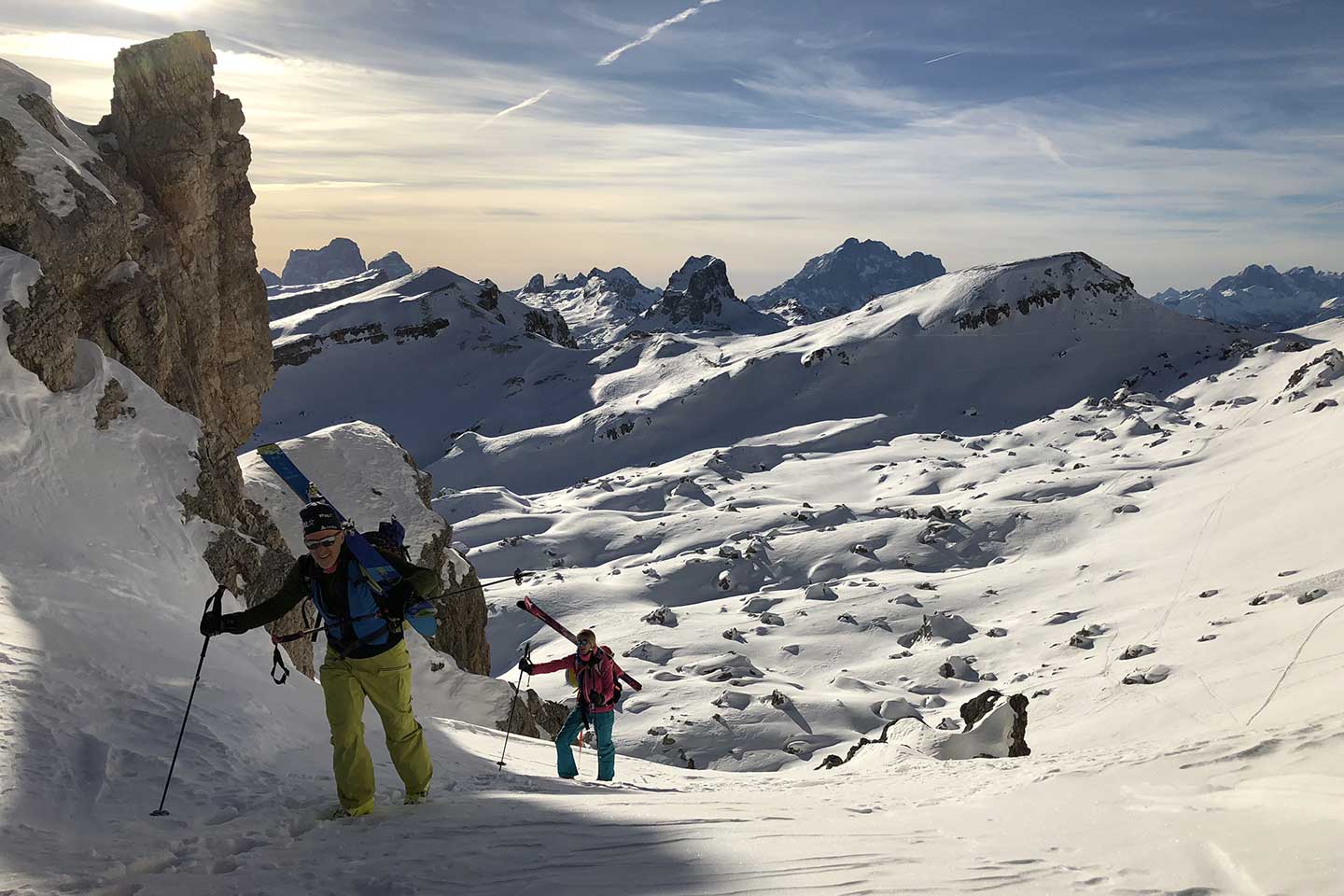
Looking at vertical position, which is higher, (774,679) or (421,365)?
(421,365)

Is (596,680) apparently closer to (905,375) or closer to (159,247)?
(159,247)

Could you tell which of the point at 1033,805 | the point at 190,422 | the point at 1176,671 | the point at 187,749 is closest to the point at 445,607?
the point at 190,422

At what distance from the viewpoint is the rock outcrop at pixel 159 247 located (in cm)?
1461

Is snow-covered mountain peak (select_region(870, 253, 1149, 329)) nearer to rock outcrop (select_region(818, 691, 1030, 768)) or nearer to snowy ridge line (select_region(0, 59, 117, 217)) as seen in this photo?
rock outcrop (select_region(818, 691, 1030, 768))

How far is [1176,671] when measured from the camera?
2591cm

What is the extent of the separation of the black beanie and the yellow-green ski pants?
1049mm

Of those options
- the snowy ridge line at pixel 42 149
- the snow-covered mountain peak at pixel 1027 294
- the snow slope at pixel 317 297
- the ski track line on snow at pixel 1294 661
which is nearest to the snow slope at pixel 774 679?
the ski track line on snow at pixel 1294 661

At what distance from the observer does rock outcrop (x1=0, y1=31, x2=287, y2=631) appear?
14.6 m

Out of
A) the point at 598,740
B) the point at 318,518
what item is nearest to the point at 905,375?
the point at 598,740

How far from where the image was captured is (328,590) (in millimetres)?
6465

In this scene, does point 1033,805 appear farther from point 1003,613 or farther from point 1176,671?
point 1003,613

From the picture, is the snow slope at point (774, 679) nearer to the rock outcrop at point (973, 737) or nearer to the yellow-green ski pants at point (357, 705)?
the yellow-green ski pants at point (357, 705)

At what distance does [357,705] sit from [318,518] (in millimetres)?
1523

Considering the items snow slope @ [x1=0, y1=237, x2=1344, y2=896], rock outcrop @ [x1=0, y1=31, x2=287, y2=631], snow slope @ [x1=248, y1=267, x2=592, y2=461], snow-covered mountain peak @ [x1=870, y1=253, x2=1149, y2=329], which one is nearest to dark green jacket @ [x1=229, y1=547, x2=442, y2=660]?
snow slope @ [x1=0, y1=237, x2=1344, y2=896]
